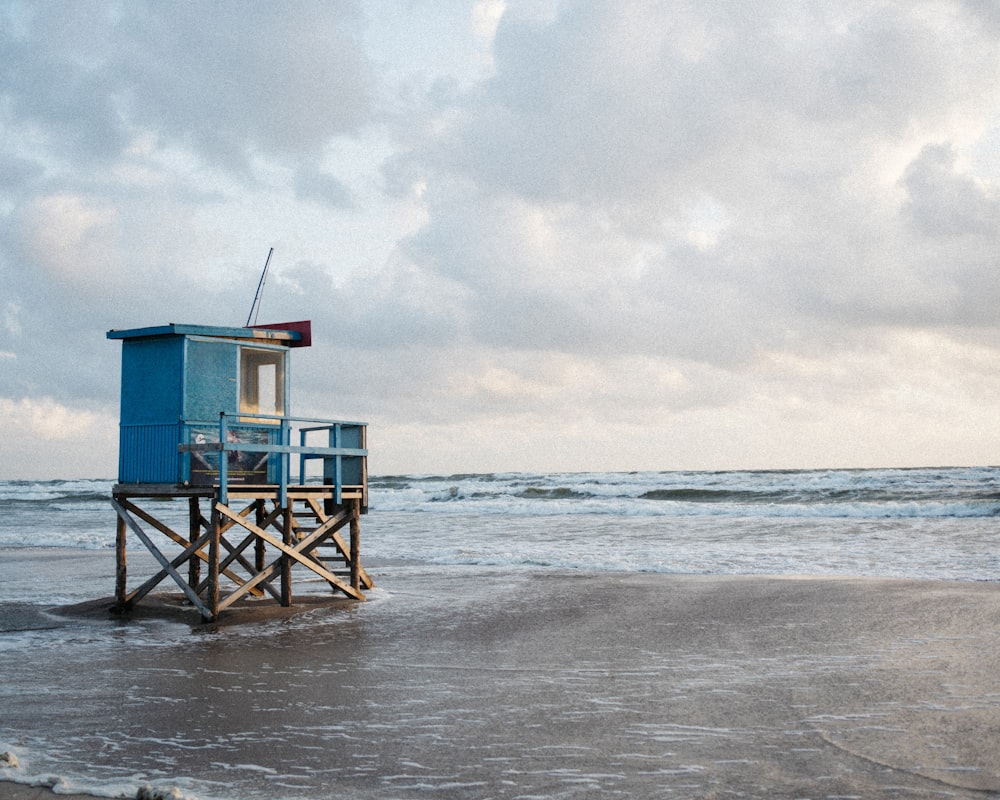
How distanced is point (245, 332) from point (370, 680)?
6235mm

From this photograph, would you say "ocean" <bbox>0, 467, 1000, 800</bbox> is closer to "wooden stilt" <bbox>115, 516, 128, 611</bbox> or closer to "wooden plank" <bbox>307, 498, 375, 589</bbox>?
"wooden plank" <bbox>307, 498, 375, 589</bbox>

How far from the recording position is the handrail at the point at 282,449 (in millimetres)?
11484

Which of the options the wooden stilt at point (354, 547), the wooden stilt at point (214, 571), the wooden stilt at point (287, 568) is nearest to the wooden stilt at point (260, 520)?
the wooden stilt at point (287, 568)

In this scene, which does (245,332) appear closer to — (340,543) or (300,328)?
(300,328)

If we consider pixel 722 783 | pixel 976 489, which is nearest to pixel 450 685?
pixel 722 783

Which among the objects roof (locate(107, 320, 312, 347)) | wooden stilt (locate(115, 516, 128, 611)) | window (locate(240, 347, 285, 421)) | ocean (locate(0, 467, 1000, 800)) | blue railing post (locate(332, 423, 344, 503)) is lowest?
ocean (locate(0, 467, 1000, 800))

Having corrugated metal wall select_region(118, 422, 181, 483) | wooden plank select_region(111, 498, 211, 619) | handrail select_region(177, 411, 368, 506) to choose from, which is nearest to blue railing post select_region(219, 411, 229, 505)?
handrail select_region(177, 411, 368, 506)

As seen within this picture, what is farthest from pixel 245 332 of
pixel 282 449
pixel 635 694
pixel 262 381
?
pixel 635 694

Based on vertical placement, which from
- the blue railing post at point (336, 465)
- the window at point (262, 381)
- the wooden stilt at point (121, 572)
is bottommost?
the wooden stilt at point (121, 572)

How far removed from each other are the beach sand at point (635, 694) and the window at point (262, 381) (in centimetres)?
293

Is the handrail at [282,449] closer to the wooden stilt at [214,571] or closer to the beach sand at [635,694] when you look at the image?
the wooden stilt at [214,571]

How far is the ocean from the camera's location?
5.59m

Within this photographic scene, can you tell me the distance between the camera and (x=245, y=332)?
12.8 m

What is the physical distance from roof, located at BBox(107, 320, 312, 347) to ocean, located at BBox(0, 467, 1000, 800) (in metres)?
3.90
